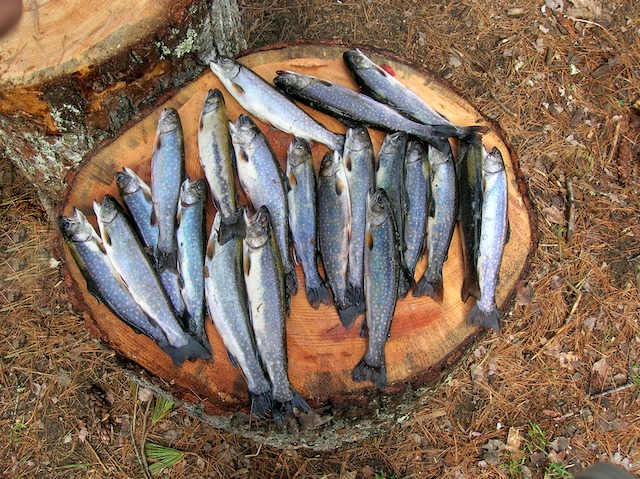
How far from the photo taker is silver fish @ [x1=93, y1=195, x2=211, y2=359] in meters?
2.71

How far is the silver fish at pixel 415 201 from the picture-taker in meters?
2.98

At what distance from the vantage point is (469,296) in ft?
9.37

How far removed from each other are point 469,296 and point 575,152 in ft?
8.69

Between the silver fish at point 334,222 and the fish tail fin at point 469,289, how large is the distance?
2.10 ft

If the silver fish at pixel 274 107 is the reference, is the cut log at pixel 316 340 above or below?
below

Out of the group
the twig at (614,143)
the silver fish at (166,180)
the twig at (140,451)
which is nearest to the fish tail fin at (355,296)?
the silver fish at (166,180)

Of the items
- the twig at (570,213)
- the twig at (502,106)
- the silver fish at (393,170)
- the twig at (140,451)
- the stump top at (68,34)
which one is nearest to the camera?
the stump top at (68,34)

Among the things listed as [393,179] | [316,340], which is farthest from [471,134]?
[316,340]

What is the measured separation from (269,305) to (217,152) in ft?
3.19

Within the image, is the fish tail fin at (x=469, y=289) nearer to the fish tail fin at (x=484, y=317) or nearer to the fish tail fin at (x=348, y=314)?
the fish tail fin at (x=484, y=317)

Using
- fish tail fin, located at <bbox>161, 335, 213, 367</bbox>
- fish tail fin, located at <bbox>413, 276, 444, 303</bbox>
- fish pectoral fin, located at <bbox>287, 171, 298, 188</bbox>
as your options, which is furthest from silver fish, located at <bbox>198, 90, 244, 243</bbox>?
fish tail fin, located at <bbox>413, 276, 444, 303</bbox>

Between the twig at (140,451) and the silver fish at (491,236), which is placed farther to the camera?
the twig at (140,451)

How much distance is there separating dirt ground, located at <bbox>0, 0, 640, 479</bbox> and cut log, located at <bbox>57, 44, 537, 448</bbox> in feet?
2.78

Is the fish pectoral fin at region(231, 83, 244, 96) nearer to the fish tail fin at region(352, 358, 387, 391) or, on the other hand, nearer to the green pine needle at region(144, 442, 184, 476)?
the fish tail fin at region(352, 358, 387, 391)
